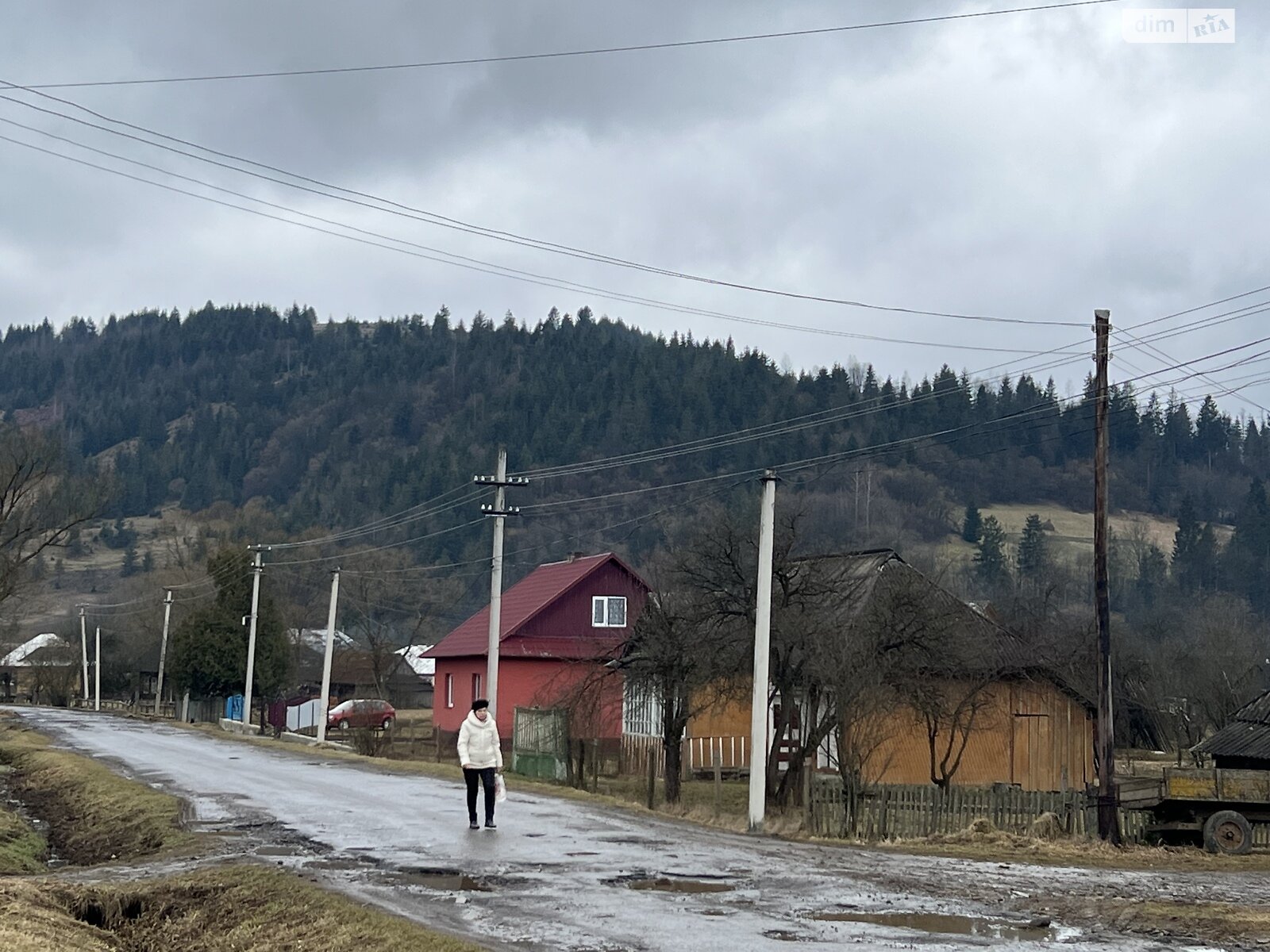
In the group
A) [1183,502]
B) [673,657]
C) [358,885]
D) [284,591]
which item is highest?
[1183,502]

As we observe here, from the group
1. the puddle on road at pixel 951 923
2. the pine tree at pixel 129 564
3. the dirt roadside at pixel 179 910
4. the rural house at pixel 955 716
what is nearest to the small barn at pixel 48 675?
the pine tree at pixel 129 564

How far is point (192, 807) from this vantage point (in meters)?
22.4

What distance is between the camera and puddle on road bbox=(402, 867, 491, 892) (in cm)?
1414

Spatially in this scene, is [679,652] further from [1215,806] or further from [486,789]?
[486,789]

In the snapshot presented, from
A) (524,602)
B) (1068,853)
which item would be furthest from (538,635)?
(1068,853)

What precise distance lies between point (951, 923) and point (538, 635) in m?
44.6

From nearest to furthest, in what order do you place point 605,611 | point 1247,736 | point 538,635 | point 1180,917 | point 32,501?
point 1180,917
point 1247,736
point 538,635
point 32,501
point 605,611

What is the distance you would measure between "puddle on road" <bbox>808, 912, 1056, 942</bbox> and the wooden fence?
9.86 metres

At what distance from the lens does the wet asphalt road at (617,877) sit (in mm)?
11875

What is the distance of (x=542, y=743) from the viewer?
36125 millimetres

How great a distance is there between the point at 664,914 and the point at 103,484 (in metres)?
56.5

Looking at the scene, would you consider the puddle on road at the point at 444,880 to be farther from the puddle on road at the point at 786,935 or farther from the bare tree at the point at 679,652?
the bare tree at the point at 679,652

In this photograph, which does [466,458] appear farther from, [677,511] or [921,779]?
[921,779]

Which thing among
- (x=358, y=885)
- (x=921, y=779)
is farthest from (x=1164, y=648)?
(x=358, y=885)
